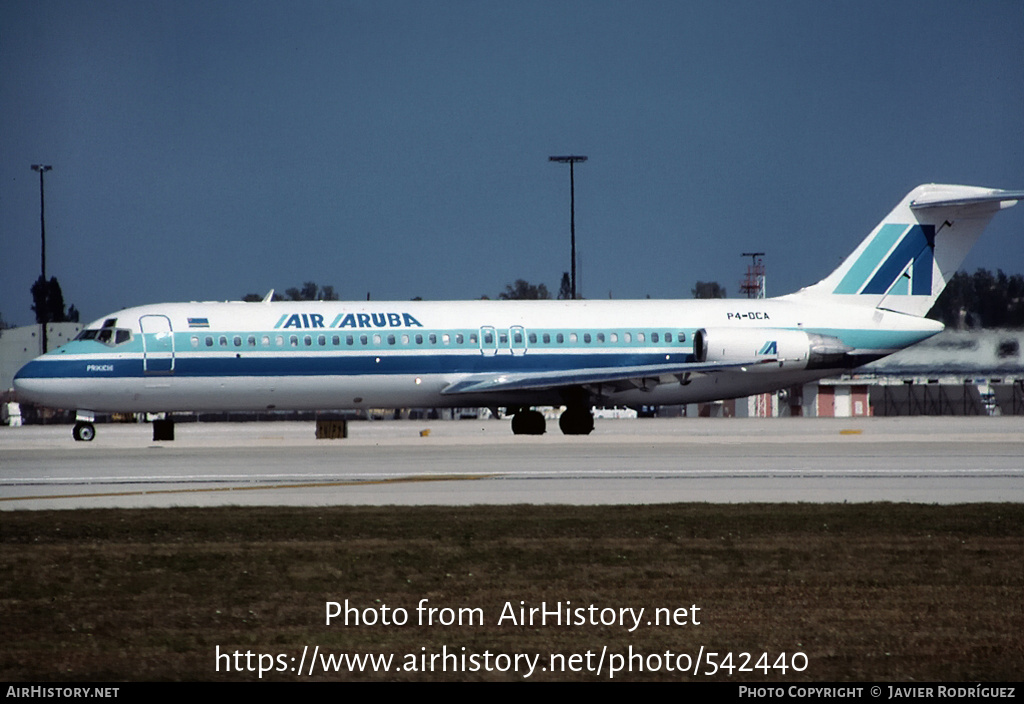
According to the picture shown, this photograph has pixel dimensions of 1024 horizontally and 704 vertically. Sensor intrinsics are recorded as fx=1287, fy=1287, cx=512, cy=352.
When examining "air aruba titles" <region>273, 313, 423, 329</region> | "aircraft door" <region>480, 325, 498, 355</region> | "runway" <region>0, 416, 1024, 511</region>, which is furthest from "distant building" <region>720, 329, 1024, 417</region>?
"air aruba titles" <region>273, 313, 423, 329</region>

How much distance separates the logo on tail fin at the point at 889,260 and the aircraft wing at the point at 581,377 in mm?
5137

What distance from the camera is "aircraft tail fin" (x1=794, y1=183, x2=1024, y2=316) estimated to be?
4241 centimetres

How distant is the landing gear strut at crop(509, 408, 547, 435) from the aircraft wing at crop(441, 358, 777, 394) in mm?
2387

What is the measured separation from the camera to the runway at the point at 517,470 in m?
20.6

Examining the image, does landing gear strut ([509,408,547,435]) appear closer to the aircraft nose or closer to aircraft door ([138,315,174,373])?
aircraft door ([138,315,174,373])

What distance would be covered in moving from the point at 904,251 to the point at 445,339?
15.6 meters

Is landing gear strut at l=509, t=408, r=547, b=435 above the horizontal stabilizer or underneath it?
underneath

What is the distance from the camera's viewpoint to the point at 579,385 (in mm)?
38781

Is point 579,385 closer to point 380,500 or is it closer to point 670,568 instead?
point 380,500

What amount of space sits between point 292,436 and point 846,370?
1847cm

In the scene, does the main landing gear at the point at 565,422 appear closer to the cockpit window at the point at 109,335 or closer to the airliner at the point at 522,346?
the airliner at the point at 522,346

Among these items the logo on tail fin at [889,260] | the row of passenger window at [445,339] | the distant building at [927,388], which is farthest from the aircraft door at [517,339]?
the distant building at [927,388]

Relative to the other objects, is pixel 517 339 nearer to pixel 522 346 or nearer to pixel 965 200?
pixel 522 346

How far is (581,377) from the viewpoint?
3856cm
